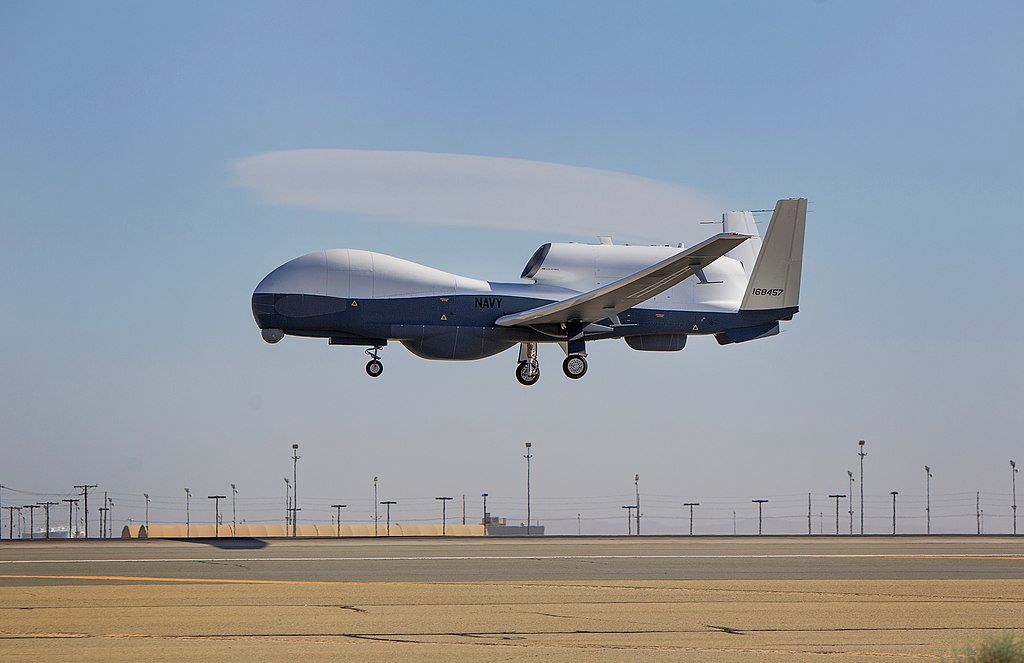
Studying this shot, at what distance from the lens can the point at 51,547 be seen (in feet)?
111

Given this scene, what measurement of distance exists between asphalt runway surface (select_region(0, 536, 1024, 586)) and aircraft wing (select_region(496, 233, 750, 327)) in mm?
8755

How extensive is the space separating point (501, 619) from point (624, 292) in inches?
954

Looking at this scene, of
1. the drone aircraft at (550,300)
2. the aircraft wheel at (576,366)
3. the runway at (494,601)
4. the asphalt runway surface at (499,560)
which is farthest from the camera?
the aircraft wheel at (576,366)

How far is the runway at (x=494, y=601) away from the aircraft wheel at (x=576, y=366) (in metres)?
10.9

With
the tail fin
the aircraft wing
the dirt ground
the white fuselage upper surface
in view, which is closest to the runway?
the dirt ground

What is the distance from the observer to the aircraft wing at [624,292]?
4012 centimetres

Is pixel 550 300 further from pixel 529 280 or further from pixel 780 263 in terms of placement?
pixel 780 263

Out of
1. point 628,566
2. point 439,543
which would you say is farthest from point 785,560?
point 439,543

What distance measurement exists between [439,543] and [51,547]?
10.7 m

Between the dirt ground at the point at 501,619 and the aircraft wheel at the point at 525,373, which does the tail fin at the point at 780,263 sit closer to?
the aircraft wheel at the point at 525,373

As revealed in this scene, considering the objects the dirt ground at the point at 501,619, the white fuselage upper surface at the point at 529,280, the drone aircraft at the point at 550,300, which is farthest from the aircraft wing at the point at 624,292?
the dirt ground at the point at 501,619

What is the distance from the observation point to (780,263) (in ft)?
157

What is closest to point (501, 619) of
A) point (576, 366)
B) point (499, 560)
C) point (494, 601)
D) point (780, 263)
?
point (494, 601)

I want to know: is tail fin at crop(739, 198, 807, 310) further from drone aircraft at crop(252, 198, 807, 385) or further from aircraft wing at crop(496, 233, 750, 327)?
aircraft wing at crop(496, 233, 750, 327)
